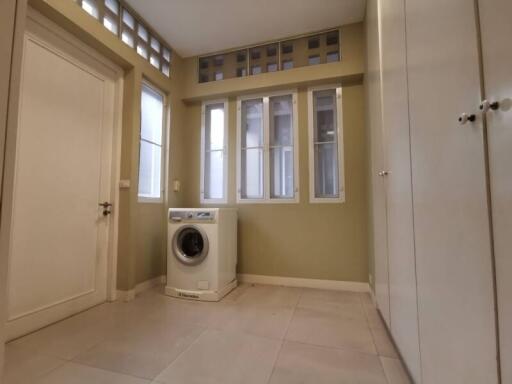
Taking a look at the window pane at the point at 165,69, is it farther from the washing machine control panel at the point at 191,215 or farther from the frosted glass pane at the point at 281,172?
the washing machine control panel at the point at 191,215

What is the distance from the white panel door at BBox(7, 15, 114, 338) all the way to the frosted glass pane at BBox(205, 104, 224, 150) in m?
1.20

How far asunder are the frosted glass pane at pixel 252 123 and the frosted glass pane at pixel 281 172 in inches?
10.8

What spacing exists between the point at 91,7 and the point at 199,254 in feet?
7.98

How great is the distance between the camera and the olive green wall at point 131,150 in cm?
199

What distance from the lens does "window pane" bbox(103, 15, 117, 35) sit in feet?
7.56

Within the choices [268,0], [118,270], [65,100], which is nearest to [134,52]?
[65,100]

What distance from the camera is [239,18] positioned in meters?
2.67

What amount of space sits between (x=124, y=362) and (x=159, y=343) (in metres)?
0.25

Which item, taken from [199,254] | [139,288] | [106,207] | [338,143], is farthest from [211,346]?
[338,143]

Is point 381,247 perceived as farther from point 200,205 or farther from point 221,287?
point 200,205

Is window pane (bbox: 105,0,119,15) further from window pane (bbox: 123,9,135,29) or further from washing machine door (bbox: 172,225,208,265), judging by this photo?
washing machine door (bbox: 172,225,208,265)

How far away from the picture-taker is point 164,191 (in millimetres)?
3059

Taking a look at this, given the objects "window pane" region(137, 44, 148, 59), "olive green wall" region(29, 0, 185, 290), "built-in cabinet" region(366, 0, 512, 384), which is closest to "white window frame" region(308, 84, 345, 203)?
"built-in cabinet" region(366, 0, 512, 384)

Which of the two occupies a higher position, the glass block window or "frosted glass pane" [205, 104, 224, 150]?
the glass block window
